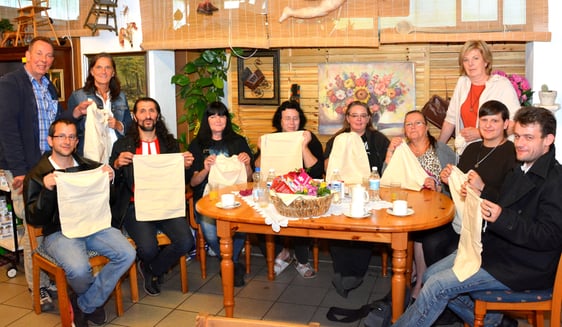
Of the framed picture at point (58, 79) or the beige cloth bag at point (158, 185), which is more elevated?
the framed picture at point (58, 79)

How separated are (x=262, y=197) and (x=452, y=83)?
2.38 metres

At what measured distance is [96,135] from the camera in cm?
408

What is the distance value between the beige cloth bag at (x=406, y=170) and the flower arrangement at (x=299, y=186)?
81cm

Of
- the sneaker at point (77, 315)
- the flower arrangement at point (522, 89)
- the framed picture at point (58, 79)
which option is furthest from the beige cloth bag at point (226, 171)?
the framed picture at point (58, 79)

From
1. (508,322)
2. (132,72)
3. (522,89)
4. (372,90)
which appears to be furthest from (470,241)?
(132,72)

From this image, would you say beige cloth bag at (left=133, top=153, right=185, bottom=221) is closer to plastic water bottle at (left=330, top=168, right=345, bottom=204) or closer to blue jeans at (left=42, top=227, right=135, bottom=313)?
blue jeans at (left=42, top=227, right=135, bottom=313)

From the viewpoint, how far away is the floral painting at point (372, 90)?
5.08 m

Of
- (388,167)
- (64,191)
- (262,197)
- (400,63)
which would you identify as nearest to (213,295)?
(262,197)

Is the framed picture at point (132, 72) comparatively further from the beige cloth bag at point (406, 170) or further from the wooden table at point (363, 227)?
the beige cloth bag at point (406, 170)

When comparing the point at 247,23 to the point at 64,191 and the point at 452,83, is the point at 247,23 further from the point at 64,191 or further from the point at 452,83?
the point at 64,191

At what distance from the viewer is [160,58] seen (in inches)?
215

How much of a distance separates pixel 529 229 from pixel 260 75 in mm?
3467

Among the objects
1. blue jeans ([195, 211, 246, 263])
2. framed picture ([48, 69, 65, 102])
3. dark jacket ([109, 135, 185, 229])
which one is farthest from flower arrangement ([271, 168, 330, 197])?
framed picture ([48, 69, 65, 102])

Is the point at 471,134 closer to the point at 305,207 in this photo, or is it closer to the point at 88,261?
the point at 305,207
